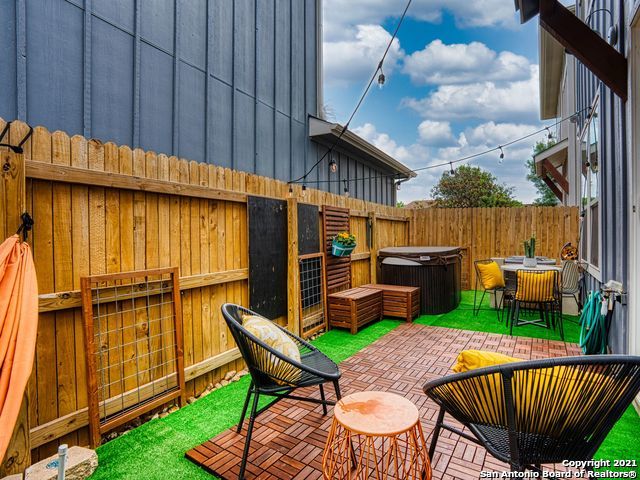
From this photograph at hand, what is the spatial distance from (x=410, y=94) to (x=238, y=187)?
36.5ft

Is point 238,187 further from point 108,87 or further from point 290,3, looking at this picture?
point 290,3

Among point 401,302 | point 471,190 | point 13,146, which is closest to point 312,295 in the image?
point 401,302

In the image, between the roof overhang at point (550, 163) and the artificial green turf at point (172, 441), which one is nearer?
the artificial green turf at point (172, 441)

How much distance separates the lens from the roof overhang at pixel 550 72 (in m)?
7.88

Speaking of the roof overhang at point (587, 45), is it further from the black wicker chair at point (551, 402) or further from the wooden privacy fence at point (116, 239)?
the wooden privacy fence at point (116, 239)

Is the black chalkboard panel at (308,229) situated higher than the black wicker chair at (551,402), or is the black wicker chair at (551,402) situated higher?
the black chalkboard panel at (308,229)

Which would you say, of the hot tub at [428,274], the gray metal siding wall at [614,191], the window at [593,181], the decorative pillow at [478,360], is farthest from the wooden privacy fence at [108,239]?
the window at [593,181]

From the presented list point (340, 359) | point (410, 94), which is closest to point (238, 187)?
point (340, 359)

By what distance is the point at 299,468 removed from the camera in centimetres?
185

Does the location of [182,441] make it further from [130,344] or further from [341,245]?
[341,245]

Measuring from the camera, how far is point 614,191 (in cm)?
303

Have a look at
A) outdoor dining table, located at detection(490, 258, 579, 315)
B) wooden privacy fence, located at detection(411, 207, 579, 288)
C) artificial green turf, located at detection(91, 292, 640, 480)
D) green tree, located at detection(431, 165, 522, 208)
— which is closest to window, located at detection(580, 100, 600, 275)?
outdoor dining table, located at detection(490, 258, 579, 315)

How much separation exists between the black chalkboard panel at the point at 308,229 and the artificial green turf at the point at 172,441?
1758mm

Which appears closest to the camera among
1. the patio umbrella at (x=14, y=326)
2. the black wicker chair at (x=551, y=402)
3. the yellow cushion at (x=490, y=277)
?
the black wicker chair at (x=551, y=402)
